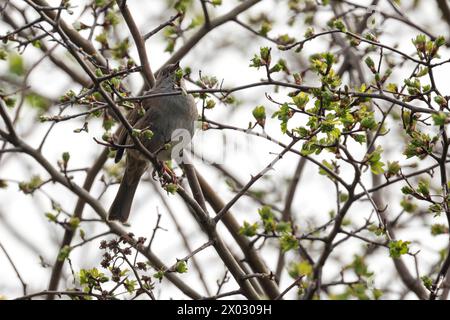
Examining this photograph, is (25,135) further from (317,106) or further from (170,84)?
(317,106)

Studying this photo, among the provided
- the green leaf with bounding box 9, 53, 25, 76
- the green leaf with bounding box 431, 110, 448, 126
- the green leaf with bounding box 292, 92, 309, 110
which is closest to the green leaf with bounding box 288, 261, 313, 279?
the green leaf with bounding box 292, 92, 309, 110

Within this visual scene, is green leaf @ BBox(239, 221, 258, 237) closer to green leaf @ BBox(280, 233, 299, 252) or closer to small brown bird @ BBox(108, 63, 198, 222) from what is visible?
green leaf @ BBox(280, 233, 299, 252)

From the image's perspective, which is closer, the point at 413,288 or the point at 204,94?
the point at 204,94

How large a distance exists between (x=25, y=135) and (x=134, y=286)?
4675 mm

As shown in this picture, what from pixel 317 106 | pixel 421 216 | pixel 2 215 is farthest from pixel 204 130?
pixel 2 215

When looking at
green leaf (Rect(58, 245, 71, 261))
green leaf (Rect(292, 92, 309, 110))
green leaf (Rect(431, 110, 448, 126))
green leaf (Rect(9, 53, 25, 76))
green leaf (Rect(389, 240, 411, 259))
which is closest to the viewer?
green leaf (Rect(431, 110, 448, 126))

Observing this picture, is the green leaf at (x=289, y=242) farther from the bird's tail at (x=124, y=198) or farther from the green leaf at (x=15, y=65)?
the green leaf at (x=15, y=65)

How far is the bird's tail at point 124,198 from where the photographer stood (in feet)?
22.8

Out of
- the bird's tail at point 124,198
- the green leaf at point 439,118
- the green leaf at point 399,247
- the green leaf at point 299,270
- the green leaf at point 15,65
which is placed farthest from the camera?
the green leaf at point 15,65

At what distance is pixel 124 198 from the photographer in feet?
23.3

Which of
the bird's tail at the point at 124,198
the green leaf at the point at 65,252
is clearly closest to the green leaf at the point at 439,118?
the green leaf at the point at 65,252

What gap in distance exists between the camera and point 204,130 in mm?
5660

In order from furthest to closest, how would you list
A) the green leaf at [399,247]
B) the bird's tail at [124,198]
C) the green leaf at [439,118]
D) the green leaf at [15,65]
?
the green leaf at [15,65], the bird's tail at [124,198], the green leaf at [399,247], the green leaf at [439,118]

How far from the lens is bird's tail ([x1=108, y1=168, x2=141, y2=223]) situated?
696cm
